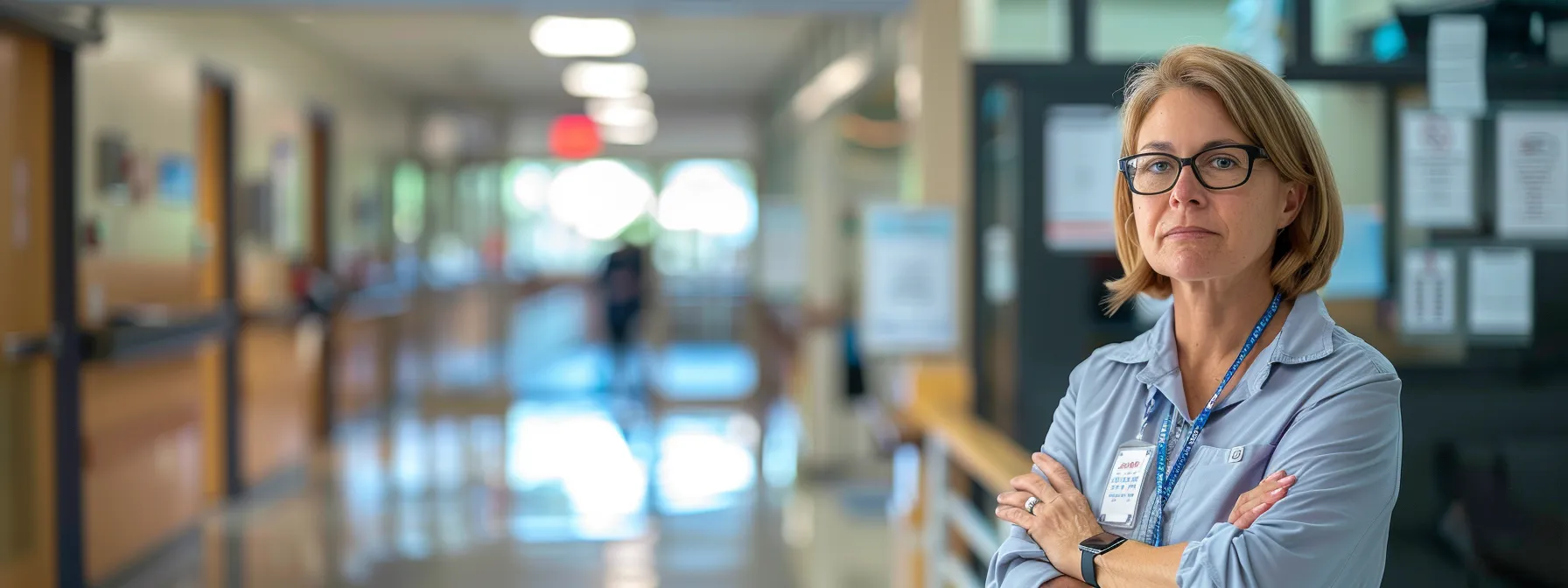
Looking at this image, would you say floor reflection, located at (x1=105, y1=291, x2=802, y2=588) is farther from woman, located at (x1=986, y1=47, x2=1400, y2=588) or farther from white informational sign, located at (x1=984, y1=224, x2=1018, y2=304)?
woman, located at (x1=986, y1=47, x2=1400, y2=588)

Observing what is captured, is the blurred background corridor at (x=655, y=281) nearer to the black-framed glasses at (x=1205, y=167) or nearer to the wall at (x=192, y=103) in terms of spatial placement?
the wall at (x=192, y=103)

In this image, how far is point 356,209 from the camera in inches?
380

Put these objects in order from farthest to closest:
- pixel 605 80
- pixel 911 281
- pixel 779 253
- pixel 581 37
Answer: pixel 779 253, pixel 605 80, pixel 581 37, pixel 911 281

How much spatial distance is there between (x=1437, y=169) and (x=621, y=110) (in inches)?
371

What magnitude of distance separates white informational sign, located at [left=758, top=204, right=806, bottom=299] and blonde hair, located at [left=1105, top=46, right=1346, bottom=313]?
27.6 ft

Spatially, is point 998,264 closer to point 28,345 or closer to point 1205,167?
point 28,345

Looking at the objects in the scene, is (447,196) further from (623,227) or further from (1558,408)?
(1558,408)

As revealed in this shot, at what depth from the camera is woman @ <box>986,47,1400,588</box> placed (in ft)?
4.18

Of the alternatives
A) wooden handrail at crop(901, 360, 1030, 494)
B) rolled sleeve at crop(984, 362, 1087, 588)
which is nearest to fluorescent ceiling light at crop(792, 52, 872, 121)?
wooden handrail at crop(901, 360, 1030, 494)

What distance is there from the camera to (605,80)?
1031 centimetres

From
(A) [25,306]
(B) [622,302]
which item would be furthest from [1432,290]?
(B) [622,302]

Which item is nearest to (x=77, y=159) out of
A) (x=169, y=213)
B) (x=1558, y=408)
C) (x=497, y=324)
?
(x=169, y=213)

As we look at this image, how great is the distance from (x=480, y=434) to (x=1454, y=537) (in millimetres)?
7254

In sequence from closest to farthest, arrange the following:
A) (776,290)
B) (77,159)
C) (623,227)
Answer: (77,159) < (776,290) < (623,227)
